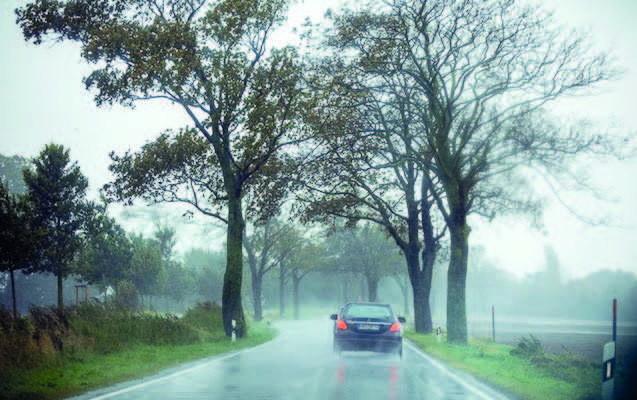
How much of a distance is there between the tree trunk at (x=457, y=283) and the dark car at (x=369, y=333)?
224 inches

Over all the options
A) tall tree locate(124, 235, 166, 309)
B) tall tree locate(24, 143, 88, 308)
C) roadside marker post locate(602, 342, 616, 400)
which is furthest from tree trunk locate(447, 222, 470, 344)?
tall tree locate(124, 235, 166, 309)

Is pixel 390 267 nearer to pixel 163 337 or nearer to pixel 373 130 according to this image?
pixel 373 130

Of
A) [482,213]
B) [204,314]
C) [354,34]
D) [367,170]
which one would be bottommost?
[204,314]

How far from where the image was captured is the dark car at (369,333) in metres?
17.1

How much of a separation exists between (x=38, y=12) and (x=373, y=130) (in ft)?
41.3

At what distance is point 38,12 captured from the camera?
22594 mm

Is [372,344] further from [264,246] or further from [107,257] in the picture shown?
[264,246]

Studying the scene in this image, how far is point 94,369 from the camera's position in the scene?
1284 cm

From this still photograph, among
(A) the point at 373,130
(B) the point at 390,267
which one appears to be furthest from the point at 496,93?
(B) the point at 390,267

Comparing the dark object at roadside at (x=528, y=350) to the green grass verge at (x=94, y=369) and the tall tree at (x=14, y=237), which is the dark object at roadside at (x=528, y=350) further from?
the tall tree at (x=14, y=237)

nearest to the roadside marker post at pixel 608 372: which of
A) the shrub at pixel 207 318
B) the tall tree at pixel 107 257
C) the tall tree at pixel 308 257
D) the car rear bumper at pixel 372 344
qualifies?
the car rear bumper at pixel 372 344

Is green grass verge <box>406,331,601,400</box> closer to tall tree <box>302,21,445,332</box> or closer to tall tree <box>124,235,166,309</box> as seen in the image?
tall tree <box>302,21,445,332</box>

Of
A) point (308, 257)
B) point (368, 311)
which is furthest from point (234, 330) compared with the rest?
point (308, 257)

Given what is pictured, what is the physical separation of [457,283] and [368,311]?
6.26m
